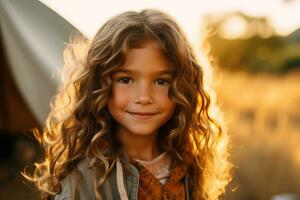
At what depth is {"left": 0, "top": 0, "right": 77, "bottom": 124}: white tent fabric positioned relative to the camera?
8.46 feet

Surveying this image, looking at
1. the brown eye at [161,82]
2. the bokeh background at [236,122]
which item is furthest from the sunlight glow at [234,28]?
the brown eye at [161,82]

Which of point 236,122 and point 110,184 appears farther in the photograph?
point 236,122

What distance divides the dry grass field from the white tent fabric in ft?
2.49

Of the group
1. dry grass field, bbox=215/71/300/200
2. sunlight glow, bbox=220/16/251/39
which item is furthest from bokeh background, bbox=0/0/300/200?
sunlight glow, bbox=220/16/251/39

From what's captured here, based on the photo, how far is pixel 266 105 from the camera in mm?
5438

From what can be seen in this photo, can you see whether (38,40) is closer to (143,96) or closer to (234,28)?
(143,96)

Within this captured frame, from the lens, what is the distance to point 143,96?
1.49 m

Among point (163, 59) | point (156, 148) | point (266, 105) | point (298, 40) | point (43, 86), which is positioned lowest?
point (298, 40)

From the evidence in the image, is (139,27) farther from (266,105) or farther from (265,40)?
(265,40)

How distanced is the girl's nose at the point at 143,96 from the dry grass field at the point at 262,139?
1.17 metres

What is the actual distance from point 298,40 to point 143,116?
925cm

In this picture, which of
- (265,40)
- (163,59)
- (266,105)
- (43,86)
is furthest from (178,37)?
(265,40)

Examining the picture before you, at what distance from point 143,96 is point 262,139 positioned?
2.76 metres

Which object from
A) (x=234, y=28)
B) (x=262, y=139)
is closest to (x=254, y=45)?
(x=234, y=28)
